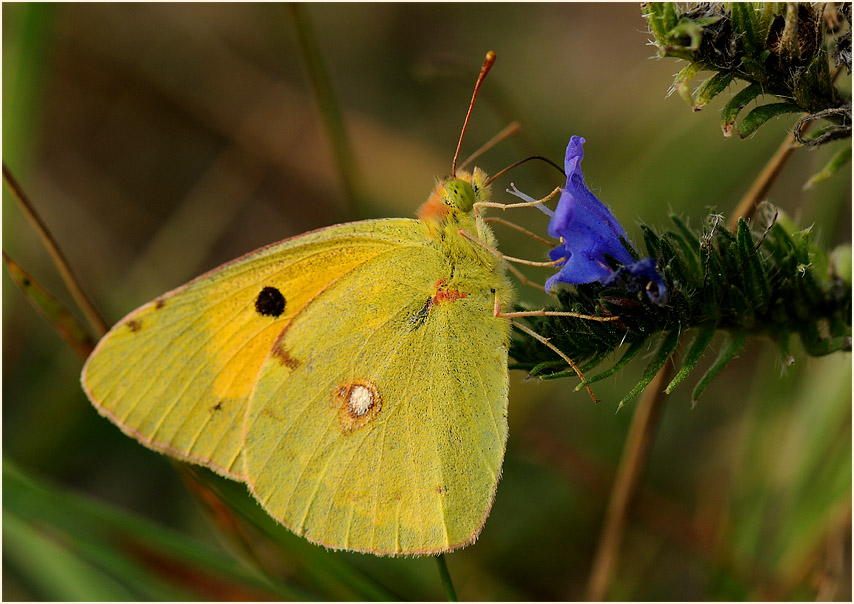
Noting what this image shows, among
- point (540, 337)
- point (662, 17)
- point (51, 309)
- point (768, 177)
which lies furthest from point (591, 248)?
point (51, 309)

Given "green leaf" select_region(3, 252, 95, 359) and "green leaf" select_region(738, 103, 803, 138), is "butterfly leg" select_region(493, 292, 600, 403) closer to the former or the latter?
"green leaf" select_region(738, 103, 803, 138)

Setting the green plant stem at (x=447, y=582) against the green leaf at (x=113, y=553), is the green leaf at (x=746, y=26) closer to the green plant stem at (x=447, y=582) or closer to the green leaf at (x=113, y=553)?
the green plant stem at (x=447, y=582)

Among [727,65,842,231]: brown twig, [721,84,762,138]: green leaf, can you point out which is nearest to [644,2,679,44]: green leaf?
[721,84,762,138]: green leaf

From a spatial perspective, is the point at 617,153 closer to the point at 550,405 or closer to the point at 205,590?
the point at 550,405

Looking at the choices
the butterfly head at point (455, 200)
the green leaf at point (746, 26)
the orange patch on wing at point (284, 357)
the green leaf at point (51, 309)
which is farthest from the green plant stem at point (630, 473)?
the green leaf at point (51, 309)

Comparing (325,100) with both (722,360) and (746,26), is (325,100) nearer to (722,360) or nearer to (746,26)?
(746,26)

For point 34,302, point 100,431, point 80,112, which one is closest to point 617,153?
point 34,302
